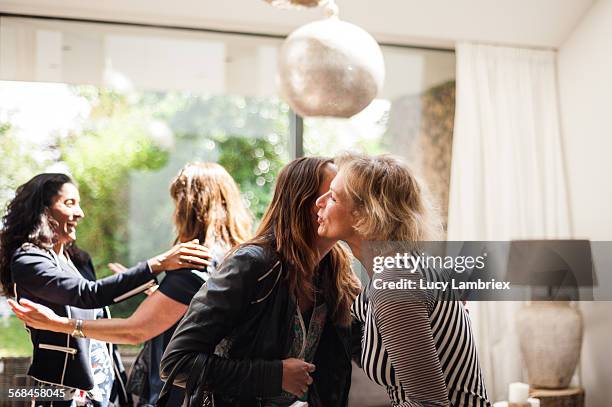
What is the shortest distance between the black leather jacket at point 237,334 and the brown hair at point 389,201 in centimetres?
22

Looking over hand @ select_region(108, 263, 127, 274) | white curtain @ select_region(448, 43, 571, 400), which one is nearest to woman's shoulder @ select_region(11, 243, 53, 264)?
hand @ select_region(108, 263, 127, 274)

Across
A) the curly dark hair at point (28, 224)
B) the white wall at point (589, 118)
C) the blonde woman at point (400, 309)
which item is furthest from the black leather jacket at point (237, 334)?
the white wall at point (589, 118)

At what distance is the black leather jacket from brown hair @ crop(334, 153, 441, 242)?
0.22 metres

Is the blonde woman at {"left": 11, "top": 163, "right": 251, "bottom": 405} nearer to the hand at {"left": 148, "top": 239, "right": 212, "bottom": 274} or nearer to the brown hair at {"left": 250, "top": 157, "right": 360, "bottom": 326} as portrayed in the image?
the hand at {"left": 148, "top": 239, "right": 212, "bottom": 274}

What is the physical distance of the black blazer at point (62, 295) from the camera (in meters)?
2.18

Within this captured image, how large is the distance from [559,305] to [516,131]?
1701mm

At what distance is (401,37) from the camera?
3.57 meters

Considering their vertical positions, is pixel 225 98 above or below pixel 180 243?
above

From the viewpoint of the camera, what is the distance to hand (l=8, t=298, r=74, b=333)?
7.27 ft

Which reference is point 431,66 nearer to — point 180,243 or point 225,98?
point 225,98

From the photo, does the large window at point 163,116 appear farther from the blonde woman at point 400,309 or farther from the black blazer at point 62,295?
the blonde woman at point 400,309

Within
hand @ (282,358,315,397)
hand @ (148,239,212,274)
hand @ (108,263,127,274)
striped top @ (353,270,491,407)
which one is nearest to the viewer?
striped top @ (353,270,491,407)

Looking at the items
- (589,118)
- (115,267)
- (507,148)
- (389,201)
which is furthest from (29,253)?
(589,118)

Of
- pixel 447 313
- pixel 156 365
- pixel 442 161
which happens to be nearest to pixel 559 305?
pixel 447 313
